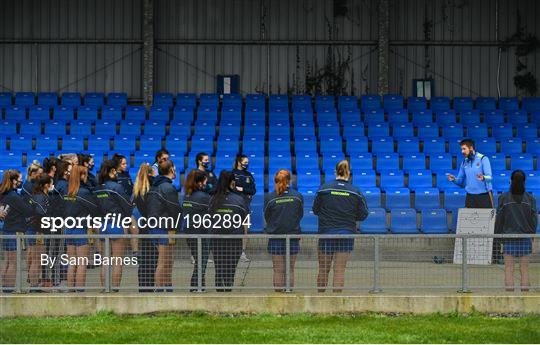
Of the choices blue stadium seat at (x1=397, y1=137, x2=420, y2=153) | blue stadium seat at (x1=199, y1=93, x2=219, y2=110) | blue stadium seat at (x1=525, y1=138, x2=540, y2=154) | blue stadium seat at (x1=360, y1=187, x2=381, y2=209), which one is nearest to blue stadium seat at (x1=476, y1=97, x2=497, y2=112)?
blue stadium seat at (x1=525, y1=138, x2=540, y2=154)

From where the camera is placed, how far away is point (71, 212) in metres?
13.3

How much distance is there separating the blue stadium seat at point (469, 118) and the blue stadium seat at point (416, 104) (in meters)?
1.03

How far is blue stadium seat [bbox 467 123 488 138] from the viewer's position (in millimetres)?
25972

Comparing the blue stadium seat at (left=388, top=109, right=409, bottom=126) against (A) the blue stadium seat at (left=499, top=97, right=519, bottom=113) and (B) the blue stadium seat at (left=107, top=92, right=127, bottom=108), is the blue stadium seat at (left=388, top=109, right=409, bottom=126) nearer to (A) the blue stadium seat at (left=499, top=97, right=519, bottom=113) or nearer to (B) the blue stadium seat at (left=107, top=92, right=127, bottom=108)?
(A) the blue stadium seat at (left=499, top=97, right=519, bottom=113)

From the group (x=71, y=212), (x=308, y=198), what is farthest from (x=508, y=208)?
(x=308, y=198)

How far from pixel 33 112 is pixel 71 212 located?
1388 centimetres

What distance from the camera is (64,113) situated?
26578mm

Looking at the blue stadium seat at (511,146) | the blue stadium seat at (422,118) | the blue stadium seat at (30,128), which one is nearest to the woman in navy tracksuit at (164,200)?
the blue stadium seat at (30,128)

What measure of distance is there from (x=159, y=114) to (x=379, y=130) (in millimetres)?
5307

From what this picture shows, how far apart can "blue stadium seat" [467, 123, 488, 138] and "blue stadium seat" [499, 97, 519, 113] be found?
2132 millimetres

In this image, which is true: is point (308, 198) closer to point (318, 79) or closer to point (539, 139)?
point (539, 139)

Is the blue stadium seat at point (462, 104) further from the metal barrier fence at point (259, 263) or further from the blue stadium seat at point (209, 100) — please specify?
the metal barrier fence at point (259, 263)

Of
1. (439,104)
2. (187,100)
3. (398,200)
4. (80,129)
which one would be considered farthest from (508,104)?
(80,129)

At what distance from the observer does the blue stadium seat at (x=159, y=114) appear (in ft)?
86.1
